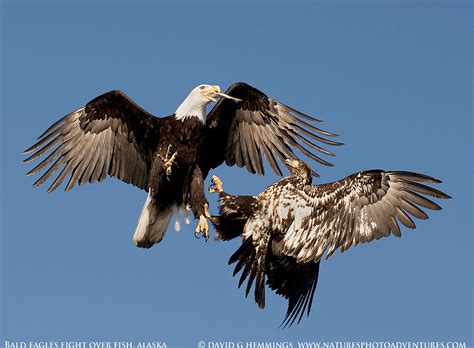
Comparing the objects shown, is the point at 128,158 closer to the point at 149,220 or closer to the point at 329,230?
the point at 149,220

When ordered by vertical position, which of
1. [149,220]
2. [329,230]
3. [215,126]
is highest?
[215,126]

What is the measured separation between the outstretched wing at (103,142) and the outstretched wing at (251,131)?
27.8 inches

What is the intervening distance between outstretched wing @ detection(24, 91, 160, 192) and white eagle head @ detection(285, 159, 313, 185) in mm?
1763

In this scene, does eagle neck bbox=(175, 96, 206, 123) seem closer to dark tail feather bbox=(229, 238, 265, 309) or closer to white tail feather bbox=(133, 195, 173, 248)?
white tail feather bbox=(133, 195, 173, 248)

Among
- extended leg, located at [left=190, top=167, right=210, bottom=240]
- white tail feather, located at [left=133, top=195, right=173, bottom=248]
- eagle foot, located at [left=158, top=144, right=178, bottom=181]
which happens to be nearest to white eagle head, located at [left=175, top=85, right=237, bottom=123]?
eagle foot, located at [left=158, top=144, right=178, bottom=181]

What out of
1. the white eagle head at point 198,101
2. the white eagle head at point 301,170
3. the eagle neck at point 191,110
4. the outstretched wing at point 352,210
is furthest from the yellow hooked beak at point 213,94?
the outstretched wing at point 352,210

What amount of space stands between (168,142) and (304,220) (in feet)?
6.92

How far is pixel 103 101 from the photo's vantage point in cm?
1523

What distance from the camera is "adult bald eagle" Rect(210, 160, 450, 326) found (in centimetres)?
1323

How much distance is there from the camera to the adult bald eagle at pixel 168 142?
14945 mm

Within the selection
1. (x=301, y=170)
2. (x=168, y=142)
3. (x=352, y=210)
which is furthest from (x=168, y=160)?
(x=352, y=210)

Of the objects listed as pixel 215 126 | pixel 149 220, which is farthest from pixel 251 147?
pixel 149 220

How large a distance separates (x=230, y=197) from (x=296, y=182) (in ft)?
2.36

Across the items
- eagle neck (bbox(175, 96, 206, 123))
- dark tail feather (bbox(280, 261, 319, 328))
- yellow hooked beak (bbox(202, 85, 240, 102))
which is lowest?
dark tail feather (bbox(280, 261, 319, 328))
